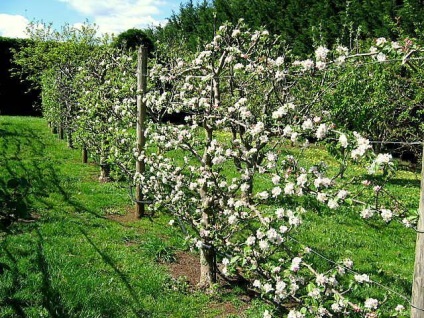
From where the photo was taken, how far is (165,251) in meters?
5.00

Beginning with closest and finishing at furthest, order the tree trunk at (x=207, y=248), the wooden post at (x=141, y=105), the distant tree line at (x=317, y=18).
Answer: the tree trunk at (x=207, y=248), the wooden post at (x=141, y=105), the distant tree line at (x=317, y=18)

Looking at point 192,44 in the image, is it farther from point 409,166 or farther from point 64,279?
point 64,279

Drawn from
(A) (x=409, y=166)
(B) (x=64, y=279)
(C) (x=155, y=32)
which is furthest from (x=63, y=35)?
(B) (x=64, y=279)

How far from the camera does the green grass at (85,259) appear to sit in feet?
12.2

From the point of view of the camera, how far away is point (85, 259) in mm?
4648

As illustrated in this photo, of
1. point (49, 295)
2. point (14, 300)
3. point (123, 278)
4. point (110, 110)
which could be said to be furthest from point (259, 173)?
point (110, 110)

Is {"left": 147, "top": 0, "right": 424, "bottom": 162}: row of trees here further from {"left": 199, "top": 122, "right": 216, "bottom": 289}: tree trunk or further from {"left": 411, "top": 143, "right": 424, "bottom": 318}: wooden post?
{"left": 411, "top": 143, "right": 424, "bottom": 318}: wooden post

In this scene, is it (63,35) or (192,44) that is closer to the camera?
(63,35)

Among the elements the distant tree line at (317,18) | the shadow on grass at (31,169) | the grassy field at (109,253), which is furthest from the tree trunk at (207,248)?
the distant tree line at (317,18)

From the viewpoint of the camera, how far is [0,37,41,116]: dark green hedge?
813 inches

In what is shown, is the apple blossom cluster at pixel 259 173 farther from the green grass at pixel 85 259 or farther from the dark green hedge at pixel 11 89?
the dark green hedge at pixel 11 89

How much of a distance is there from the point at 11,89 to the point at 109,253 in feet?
60.4

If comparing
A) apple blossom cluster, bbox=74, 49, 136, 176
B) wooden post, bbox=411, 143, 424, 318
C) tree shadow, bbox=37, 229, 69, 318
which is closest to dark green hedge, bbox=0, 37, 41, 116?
apple blossom cluster, bbox=74, 49, 136, 176

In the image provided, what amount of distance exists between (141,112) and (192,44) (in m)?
15.5
